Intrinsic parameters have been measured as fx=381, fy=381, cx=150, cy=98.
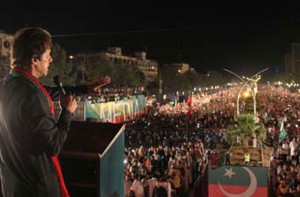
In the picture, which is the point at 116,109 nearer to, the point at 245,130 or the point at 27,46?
the point at 245,130

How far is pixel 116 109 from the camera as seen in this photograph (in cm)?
2703

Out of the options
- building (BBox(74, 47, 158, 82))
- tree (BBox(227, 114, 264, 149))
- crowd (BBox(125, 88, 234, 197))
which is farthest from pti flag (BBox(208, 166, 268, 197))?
building (BBox(74, 47, 158, 82))

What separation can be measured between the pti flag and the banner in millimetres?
13779

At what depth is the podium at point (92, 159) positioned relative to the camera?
2.46 meters

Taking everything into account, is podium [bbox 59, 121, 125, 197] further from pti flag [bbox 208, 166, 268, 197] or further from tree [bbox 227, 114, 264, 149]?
tree [bbox 227, 114, 264, 149]

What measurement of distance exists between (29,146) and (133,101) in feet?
98.7

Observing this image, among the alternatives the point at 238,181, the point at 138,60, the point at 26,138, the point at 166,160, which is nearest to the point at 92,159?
the point at 26,138

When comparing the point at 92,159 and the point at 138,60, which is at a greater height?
the point at 138,60

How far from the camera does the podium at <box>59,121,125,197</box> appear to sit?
2.46m

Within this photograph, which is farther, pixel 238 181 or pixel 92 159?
pixel 238 181

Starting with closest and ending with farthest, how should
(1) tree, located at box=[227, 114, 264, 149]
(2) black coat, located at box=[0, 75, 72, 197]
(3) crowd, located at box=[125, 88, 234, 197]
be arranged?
(2) black coat, located at box=[0, 75, 72, 197] → (3) crowd, located at box=[125, 88, 234, 197] → (1) tree, located at box=[227, 114, 264, 149]

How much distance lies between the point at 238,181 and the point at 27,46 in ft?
14.0

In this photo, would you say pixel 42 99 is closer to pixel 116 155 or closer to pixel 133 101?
pixel 116 155

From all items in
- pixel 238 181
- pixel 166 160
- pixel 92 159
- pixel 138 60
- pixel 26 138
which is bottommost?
pixel 166 160
